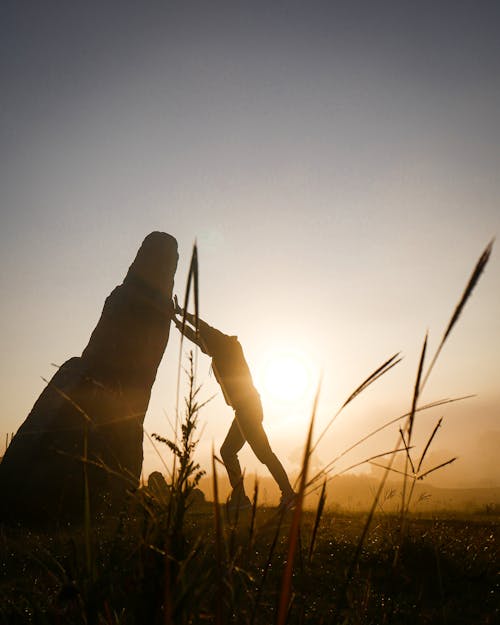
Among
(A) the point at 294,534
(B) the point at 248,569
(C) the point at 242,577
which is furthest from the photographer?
(B) the point at 248,569

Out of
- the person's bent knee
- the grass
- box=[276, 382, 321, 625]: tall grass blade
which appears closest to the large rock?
the grass

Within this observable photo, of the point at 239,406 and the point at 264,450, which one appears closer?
the point at 239,406

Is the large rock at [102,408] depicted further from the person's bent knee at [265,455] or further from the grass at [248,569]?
the person's bent knee at [265,455]

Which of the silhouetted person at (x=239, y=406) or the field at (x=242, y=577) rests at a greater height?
the silhouetted person at (x=239, y=406)

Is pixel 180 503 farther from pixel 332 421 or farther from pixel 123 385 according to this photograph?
pixel 123 385

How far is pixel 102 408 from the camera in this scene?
28.3 ft

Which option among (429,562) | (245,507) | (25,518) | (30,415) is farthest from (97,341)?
(429,562)

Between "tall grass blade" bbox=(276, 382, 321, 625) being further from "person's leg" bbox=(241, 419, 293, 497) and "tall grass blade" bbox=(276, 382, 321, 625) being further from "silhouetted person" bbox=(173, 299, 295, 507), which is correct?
"person's leg" bbox=(241, 419, 293, 497)

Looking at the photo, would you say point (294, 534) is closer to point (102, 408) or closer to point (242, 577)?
point (242, 577)

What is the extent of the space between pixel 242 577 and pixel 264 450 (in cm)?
789

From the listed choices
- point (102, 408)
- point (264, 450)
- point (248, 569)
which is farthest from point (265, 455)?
point (248, 569)

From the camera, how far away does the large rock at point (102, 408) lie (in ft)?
25.5

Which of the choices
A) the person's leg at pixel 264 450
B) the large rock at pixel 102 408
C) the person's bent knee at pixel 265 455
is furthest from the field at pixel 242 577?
the large rock at pixel 102 408

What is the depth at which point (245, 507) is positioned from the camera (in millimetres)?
8391
